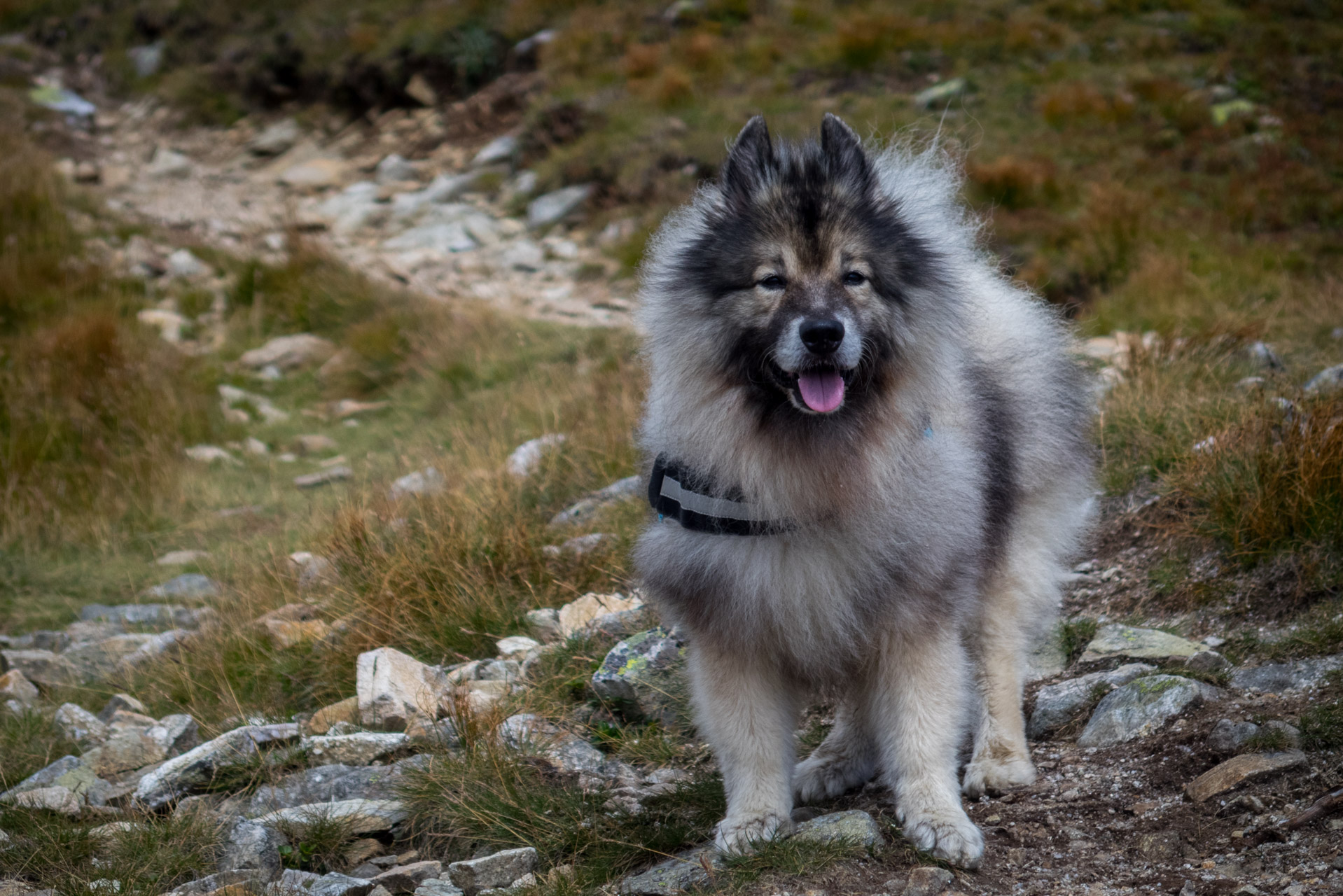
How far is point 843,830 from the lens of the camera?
2922 millimetres

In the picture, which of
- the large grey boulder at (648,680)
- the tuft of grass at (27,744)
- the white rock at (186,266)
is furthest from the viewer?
the white rock at (186,266)

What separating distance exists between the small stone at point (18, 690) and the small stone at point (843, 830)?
3.62 meters

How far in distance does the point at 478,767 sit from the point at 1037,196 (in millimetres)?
8924

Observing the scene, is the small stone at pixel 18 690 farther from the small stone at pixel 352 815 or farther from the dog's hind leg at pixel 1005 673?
the dog's hind leg at pixel 1005 673

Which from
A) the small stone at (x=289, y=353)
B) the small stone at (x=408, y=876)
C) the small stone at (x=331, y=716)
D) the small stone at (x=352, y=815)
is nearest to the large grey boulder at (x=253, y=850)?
the small stone at (x=352, y=815)

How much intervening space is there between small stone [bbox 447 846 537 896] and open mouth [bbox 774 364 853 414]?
1.54 meters

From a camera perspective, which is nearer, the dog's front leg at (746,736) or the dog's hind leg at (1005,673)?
the dog's front leg at (746,736)

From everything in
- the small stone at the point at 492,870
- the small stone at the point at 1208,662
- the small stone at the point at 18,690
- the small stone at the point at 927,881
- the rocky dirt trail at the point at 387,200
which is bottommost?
the small stone at the point at 18,690

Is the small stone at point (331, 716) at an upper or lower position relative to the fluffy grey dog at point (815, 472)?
lower

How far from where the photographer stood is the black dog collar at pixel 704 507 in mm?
2932

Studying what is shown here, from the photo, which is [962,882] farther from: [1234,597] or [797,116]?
[797,116]

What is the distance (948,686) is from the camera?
9.70 feet

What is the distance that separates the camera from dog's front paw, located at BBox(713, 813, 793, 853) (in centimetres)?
294

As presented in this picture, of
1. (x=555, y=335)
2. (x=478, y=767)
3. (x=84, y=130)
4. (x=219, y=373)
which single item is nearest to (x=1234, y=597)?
(x=478, y=767)
